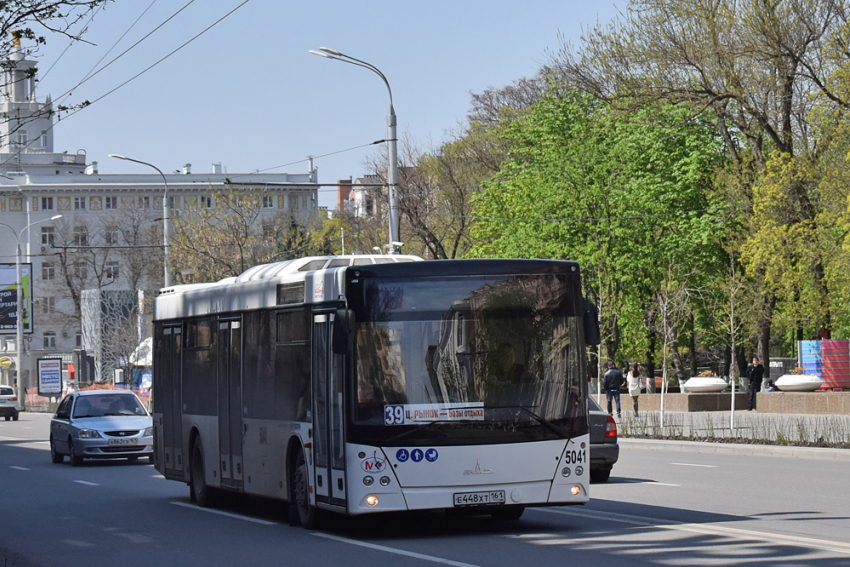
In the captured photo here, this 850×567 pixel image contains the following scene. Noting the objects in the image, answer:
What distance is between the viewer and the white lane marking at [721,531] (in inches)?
428

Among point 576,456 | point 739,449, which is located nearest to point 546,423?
point 576,456

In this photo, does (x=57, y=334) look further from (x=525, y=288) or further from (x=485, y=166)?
(x=525, y=288)

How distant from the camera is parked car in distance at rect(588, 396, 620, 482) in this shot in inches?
719

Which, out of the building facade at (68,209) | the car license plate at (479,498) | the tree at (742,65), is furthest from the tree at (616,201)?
the building facade at (68,209)

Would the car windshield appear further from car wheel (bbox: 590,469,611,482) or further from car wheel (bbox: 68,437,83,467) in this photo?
car wheel (bbox: 590,469,611,482)

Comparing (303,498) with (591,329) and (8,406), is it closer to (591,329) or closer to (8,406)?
(591,329)

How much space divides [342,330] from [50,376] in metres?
60.9

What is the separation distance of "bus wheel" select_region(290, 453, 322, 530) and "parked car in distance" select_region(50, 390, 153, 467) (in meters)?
12.9

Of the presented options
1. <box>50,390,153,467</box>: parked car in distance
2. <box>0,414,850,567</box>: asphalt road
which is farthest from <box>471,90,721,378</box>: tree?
<box>0,414,850,567</box>: asphalt road

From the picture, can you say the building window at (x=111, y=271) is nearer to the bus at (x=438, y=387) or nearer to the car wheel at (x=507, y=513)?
the car wheel at (x=507, y=513)

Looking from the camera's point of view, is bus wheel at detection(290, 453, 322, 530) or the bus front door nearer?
the bus front door

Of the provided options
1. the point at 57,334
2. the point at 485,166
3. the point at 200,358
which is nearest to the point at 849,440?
the point at 200,358

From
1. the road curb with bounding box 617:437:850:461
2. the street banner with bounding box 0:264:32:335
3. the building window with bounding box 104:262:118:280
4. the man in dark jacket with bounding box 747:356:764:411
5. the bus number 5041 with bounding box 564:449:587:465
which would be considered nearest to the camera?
the bus number 5041 with bounding box 564:449:587:465

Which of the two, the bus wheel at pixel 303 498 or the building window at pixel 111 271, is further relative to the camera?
the building window at pixel 111 271
